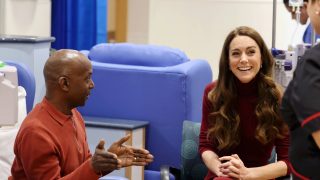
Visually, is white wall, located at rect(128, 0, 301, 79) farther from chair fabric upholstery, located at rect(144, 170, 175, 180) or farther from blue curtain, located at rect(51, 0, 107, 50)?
chair fabric upholstery, located at rect(144, 170, 175, 180)

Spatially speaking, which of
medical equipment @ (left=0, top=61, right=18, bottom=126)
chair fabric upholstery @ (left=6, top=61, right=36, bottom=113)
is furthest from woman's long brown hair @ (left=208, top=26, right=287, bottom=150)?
medical equipment @ (left=0, top=61, right=18, bottom=126)

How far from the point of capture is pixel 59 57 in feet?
6.91

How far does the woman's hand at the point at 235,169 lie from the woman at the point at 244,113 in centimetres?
6

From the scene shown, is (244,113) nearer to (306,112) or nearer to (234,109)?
(234,109)

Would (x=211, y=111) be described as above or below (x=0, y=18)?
below

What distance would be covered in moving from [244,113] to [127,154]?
0.81m

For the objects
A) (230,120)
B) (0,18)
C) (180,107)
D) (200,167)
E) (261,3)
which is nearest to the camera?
(230,120)

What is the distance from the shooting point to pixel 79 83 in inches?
82.7

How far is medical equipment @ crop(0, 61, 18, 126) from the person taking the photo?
2170 mm

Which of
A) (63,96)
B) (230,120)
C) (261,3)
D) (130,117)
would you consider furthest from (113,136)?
(261,3)

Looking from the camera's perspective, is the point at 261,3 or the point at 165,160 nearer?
the point at 165,160

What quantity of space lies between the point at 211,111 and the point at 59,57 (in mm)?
877

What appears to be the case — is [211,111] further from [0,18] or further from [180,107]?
[0,18]

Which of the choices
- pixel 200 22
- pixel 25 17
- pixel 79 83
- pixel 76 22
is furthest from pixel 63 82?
pixel 200 22
